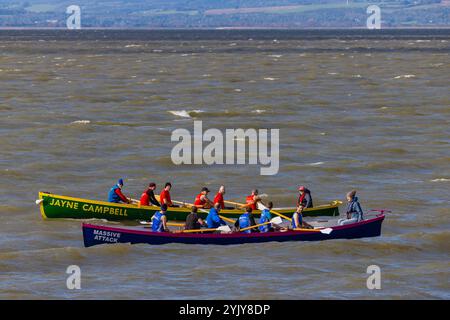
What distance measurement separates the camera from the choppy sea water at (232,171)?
3061cm

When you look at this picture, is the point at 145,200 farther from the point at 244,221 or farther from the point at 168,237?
the point at 244,221

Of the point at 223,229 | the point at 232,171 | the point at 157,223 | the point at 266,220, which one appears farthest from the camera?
the point at 232,171

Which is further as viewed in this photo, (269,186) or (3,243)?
(269,186)

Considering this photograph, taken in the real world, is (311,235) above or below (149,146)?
below

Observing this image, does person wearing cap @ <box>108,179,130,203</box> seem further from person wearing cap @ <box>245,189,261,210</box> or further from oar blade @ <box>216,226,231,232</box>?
oar blade @ <box>216,226,231,232</box>

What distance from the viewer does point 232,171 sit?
49969 millimetres

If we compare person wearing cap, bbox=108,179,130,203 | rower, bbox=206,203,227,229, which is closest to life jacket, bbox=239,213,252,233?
rower, bbox=206,203,227,229

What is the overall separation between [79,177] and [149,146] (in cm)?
1022

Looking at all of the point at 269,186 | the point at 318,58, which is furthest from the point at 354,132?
the point at 318,58

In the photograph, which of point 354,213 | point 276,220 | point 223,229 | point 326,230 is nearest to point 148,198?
point 223,229

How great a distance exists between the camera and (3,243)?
35.2 m
